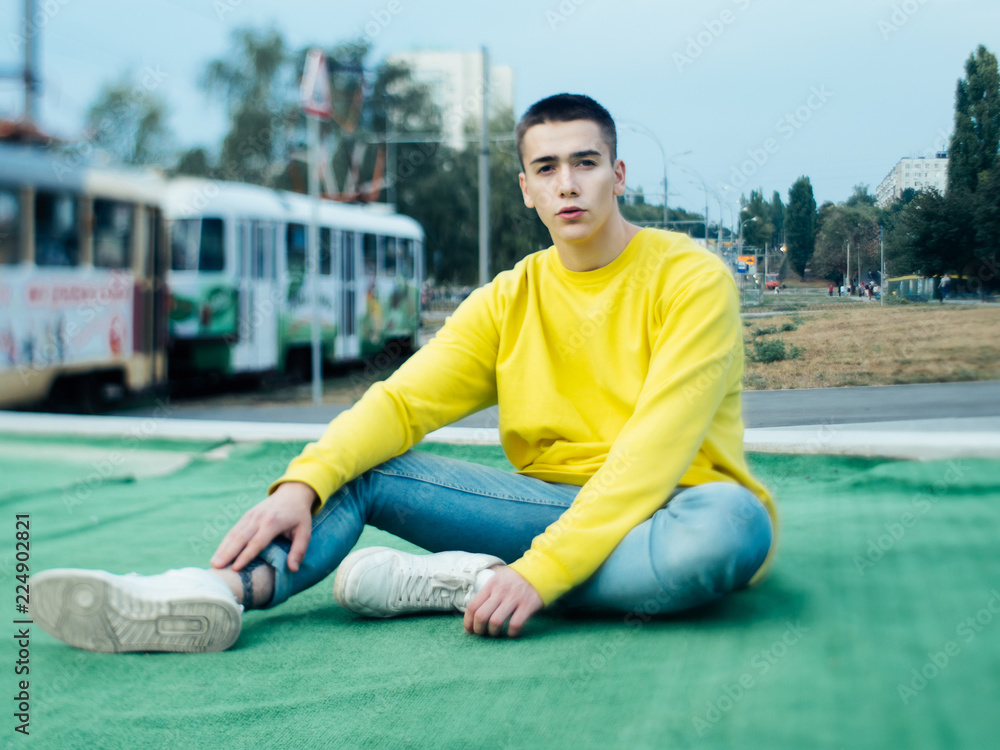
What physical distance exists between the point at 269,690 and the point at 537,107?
1047 mm

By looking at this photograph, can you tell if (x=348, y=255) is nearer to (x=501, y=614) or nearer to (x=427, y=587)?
(x=427, y=587)

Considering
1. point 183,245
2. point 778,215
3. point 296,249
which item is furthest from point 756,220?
point 296,249

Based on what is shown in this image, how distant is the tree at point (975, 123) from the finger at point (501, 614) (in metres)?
0.90

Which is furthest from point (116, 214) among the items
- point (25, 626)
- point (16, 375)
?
point (25, 626)

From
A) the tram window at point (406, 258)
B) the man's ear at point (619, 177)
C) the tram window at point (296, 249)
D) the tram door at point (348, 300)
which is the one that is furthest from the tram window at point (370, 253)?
the man's ear at point (619, 177)

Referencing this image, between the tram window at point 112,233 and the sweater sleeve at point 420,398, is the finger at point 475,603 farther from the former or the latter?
the tram window at point 112,233

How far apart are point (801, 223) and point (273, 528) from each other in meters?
1.01

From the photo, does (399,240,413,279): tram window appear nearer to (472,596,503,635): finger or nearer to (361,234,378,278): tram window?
(361,234,378,278): tram window

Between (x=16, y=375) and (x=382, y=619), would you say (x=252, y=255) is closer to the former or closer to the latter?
(x=16, y=375)

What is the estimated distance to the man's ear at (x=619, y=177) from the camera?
1.76m

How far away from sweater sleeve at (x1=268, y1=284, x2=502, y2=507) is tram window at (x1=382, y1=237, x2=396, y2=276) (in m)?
9.33

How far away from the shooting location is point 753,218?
173cm

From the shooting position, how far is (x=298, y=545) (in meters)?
1.55

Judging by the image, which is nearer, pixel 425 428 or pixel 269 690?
pixel 269 690
